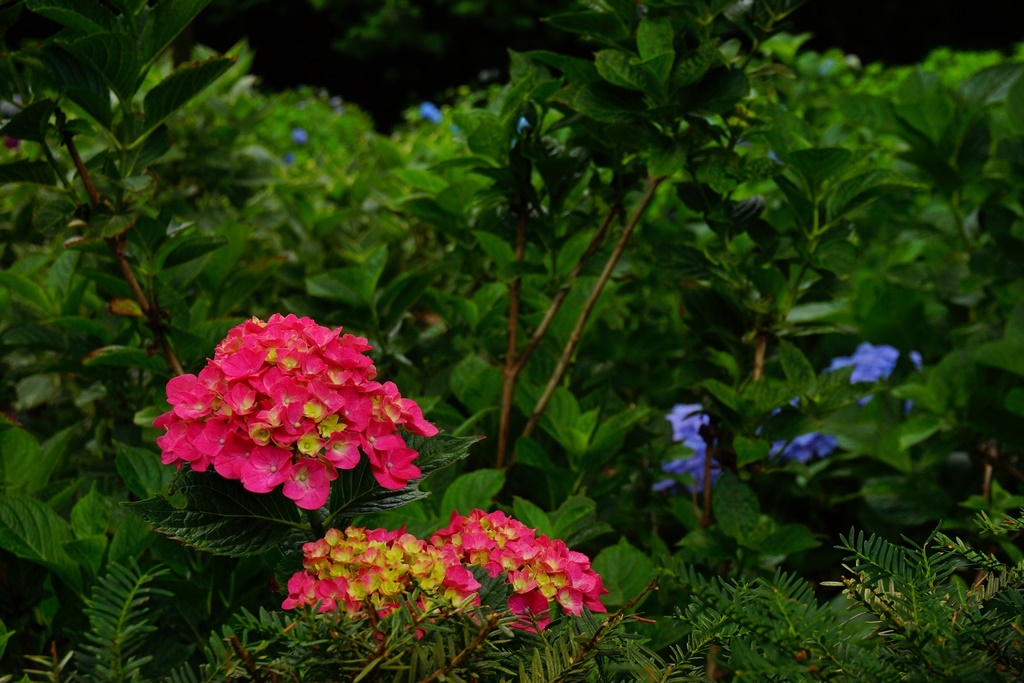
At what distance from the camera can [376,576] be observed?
2.96 ft

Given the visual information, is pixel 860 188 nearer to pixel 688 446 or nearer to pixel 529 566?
pixel 688 446

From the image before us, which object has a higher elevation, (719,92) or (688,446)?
(719,92)

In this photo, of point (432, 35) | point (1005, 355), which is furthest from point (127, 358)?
point (432, 35)

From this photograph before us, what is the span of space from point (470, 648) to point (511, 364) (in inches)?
40.4

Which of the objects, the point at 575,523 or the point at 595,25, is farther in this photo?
the point at 595,25

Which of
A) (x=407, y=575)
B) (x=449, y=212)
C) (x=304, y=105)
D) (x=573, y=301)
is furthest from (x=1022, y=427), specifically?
(x=304, y=105)

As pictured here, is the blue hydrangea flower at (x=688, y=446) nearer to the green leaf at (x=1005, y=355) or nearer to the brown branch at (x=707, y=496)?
the brown branch at (x=707, y=496)

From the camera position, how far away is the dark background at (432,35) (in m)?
14.7

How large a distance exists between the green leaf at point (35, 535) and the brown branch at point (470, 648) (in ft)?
2.64

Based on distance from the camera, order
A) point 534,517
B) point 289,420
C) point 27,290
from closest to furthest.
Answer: point 289,420 → point 534,517 → point 27,290

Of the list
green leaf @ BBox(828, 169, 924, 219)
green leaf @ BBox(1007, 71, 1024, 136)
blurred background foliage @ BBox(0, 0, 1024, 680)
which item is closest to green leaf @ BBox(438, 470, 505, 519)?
blurred background foliage @ BBox(0, 0, 1024, 680)

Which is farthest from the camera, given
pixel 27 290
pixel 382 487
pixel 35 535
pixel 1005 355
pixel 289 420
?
pixel 1005 355

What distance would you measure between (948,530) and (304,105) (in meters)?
7.42

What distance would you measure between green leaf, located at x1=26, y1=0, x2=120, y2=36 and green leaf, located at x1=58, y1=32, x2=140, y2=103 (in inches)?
0.8
